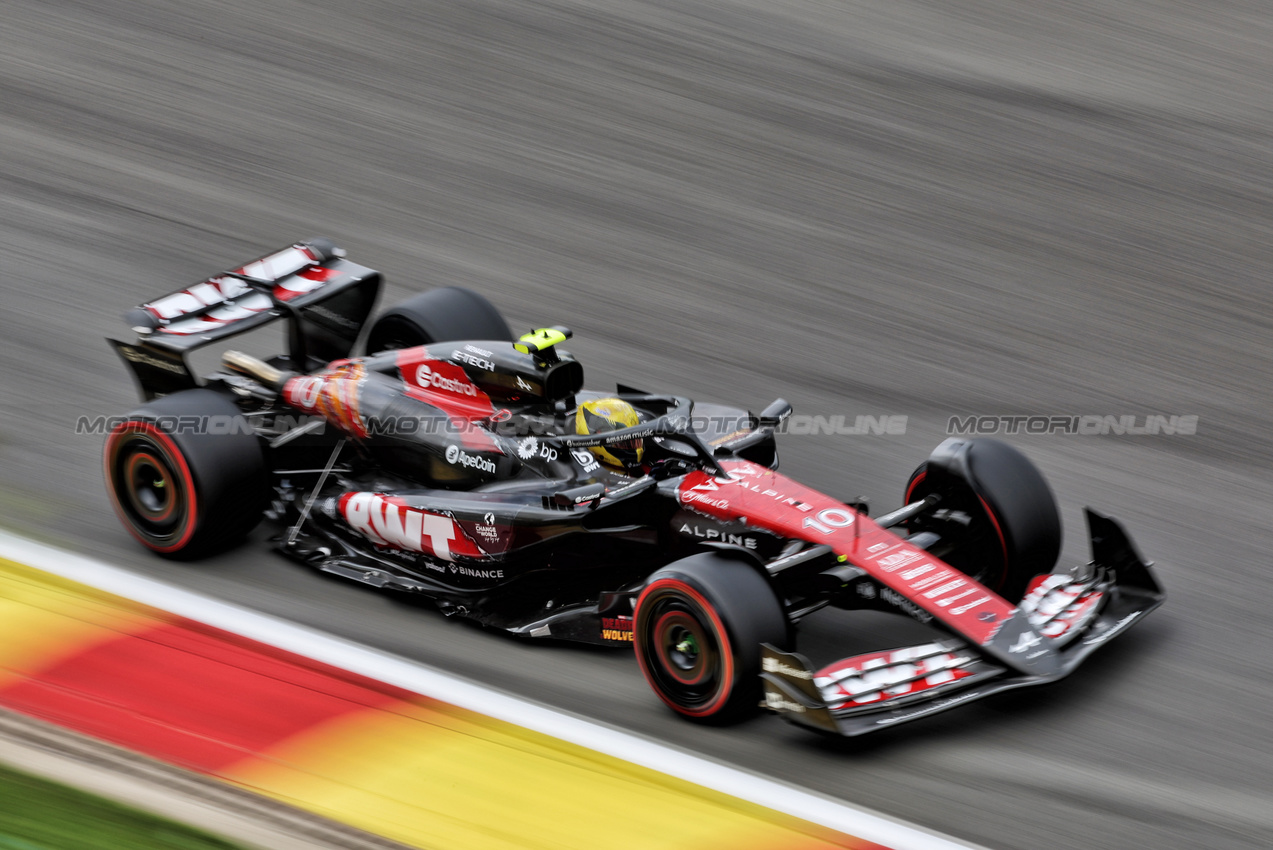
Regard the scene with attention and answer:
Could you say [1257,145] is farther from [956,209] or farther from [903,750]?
[903,750]

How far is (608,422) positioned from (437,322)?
170 cm

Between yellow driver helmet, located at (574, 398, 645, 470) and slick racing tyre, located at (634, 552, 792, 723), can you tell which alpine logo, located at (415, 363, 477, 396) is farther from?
slick racing tyre, located at (634, 552, 792, 723)

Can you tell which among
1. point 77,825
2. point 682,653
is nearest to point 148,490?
point 77,825

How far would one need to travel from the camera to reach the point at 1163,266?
10.9 meters

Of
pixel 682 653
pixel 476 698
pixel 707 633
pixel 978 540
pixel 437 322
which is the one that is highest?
pixel 437 322

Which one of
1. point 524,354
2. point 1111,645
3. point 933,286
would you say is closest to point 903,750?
point 1111,645

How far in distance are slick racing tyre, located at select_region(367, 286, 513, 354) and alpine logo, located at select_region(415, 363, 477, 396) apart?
0.70 metres

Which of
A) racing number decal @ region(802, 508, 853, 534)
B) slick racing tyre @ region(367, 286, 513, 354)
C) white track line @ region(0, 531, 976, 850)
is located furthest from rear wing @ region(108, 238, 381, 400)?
racing number decal @ region(802, 508, 853, 534)

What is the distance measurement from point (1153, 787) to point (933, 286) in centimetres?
556

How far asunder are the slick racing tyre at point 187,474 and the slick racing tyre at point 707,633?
244 cm

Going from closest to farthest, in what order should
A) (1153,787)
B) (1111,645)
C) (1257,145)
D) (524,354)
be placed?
1. (1153,787)
2. (1111,645)
3. (524,354)
4. (1257,145)

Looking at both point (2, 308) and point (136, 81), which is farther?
point (136, 81)

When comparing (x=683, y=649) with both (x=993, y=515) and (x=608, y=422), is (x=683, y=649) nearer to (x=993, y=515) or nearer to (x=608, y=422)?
(x=608, y=422)

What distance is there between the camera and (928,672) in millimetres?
5867
